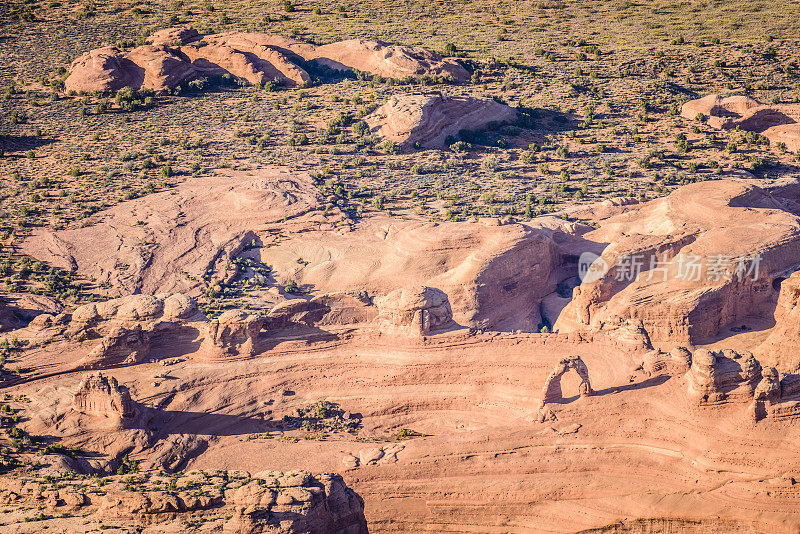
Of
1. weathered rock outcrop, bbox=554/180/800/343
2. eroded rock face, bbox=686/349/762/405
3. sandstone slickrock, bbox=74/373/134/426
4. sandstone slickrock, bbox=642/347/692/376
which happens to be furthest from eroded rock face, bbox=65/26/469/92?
eroded rock face, bbox=686/349/762/405

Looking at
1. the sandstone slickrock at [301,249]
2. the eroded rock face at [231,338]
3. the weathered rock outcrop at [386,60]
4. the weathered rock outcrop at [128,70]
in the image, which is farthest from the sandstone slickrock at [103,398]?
the weathered rock outcrop at [386,60]

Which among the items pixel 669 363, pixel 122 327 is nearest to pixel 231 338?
pixel 122 327

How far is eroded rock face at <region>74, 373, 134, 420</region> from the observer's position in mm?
35750

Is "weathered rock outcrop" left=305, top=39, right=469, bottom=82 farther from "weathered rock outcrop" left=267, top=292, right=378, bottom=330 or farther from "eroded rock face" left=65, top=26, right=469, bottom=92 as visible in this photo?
"weathered rock outcrop" left=267, top=292, right=378, bottom=330

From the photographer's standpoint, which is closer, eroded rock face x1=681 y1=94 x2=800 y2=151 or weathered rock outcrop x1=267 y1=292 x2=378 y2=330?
weathered rock outcrop x1=267 y1=292 x2=378 y2=330

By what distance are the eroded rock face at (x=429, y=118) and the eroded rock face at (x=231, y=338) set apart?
93.8 ft

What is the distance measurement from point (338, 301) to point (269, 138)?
28386 millimetres

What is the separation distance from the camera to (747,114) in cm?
6906

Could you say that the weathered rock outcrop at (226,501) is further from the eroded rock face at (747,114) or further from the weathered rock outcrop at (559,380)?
the eroded rock face at (747,114)

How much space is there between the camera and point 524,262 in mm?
49062

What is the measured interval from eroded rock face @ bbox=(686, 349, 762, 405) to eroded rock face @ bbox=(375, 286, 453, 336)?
10.8 m

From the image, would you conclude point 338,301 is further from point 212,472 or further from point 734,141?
point 734,141

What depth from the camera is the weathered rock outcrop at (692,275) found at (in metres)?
44.9

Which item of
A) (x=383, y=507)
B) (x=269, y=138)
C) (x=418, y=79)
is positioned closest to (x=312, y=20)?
(x=418, y=79)
